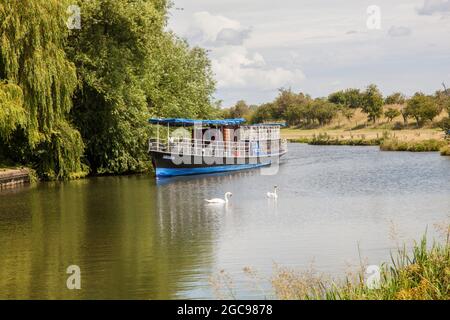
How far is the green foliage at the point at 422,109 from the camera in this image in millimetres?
102125

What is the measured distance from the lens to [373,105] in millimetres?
116312

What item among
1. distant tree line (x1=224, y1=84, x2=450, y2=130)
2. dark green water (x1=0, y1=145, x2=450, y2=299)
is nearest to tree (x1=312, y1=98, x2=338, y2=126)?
A: distant tree line (x1=224, y1=84, x2=450, y2=130)

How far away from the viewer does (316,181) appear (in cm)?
4325

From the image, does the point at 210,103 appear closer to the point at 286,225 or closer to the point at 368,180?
the point at 368,180

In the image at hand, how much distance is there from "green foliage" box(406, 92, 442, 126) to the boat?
137 ft

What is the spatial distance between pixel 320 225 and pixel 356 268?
310 inches

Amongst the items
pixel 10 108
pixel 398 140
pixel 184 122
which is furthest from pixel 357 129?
pixel 10 108

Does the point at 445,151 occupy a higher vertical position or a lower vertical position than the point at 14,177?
lower

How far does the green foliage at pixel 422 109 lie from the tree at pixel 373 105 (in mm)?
8667

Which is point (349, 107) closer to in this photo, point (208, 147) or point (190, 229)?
point (208, 147)

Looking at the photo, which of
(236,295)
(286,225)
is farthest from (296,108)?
(236,295)

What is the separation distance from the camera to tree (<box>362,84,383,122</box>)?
116 m

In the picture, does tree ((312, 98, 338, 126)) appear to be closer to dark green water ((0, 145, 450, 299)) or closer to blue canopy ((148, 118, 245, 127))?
blue canopy ((148, 118, 245, 127))

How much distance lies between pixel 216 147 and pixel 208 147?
70 cm
